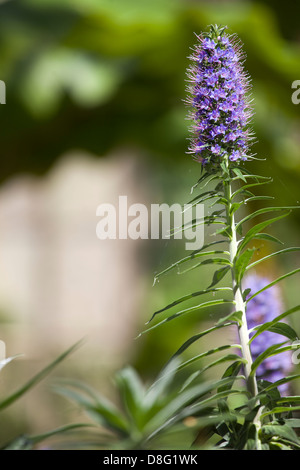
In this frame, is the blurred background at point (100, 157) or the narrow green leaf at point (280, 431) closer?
the narrow green leaf at point (280, 431)

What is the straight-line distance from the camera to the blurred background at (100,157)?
33cm

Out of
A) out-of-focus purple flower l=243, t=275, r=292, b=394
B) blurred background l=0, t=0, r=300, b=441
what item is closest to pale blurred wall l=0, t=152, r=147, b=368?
blurred background l=0, t=0, r=300, b=441

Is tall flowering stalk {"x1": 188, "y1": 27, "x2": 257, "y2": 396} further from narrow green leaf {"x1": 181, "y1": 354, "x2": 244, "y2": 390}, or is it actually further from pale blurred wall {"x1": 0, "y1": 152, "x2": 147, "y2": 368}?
pale blurred wall {"x1": 0, "y1": 152, "x2": 147, "y2": 368}

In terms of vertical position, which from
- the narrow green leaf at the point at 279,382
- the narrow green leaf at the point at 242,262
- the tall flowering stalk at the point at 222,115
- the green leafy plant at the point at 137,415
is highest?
the tall flowering stalk at the point at 222,115

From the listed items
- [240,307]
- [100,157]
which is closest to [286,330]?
[240,307]

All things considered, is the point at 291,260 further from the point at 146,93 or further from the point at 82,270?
the point at 82,270

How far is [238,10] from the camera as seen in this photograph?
0.46 m

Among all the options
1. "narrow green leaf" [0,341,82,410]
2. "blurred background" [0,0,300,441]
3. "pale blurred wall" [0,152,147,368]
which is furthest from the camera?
"pale blurred wall" [0,152,147,368]

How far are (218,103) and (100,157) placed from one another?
0.46m

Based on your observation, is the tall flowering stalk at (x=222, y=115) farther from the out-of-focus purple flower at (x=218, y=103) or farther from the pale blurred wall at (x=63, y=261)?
the pale blurred wall at (x=63, y=261)

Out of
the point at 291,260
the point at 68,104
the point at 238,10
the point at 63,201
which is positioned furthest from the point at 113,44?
the point at 291,260

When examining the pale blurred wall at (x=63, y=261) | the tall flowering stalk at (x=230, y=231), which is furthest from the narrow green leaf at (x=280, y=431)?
the pale blurred wall at (x=63, y=261)

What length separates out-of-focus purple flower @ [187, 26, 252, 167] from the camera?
0.13 meters

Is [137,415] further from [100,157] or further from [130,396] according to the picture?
[100,157]
